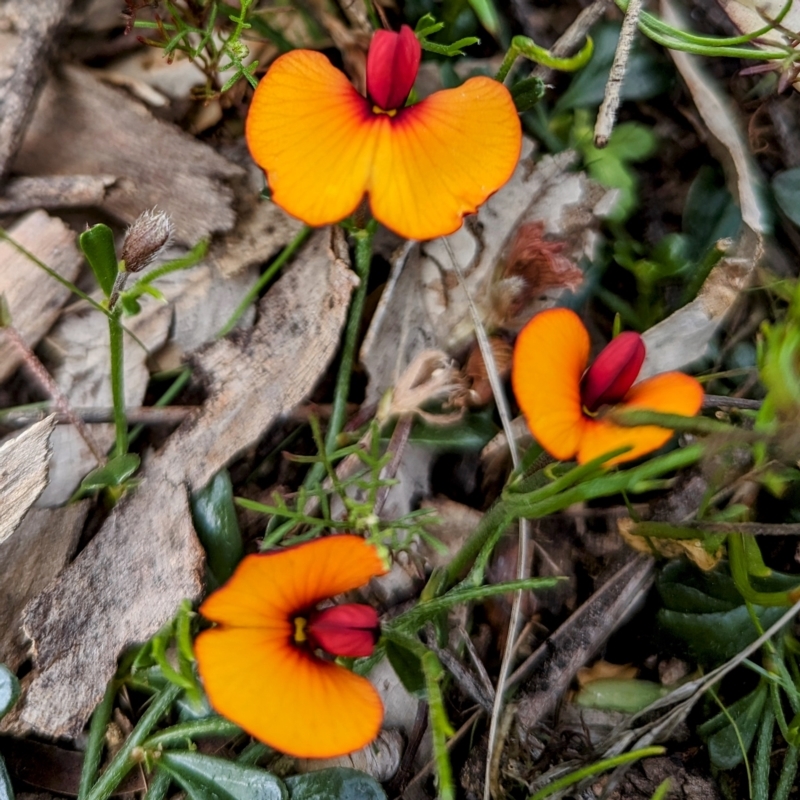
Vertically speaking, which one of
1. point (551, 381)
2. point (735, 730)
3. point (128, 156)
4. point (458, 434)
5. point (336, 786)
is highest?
point (128, 156)

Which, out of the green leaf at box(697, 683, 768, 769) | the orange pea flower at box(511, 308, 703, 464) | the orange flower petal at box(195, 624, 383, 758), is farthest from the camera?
the green leaf at box(697, 683, 768, 769)

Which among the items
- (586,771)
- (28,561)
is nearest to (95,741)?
(28,561)

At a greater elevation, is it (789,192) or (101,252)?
(101,252)

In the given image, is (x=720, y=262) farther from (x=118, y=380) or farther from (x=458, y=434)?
(x=118, y=380)

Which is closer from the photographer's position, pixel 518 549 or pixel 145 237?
pixel 145 237

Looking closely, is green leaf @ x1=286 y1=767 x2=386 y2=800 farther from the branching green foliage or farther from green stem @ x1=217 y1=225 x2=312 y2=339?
the branching green foliage

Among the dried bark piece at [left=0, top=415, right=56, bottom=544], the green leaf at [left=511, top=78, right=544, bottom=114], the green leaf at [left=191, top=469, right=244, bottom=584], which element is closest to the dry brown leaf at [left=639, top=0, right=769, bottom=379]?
the green leaf at [left=511, top=78, right=544, bottom=114]

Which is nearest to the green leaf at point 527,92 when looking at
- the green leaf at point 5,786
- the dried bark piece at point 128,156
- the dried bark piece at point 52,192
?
the dried bark piece at point 128,156

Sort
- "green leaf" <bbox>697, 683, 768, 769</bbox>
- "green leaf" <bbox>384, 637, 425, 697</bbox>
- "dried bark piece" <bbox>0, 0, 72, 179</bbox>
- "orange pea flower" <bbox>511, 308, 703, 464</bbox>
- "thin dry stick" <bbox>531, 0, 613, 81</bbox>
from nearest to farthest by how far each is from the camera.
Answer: "orange pea flower" <bbox>511, 308, 703, 464</bbox>
"green leaf" <bbox>384, 637, 425, 697</bbox>
"green leaf" <bbox>697, 683, 768, 769</bbox>
"dried bark piece" <bbox>0, 0, 72, 179</bbox>
"thin dry stick" <bbox>531, 0, 613, 81</bbox>
